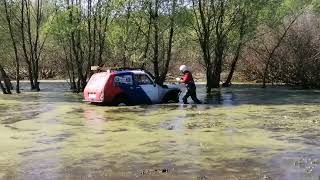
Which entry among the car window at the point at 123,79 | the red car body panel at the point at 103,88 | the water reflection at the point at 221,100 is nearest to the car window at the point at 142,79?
the car window at the point at 123,79

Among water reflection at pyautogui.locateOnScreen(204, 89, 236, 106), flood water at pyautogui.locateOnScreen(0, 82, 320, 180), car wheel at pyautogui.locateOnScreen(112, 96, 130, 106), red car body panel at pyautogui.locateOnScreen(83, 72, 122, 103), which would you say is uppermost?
red car body panel at pyautogui.locateOnScreen(83, 72, 122, 103)

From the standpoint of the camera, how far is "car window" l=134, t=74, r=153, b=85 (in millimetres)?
21516

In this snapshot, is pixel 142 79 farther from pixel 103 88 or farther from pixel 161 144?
pixel 161 144

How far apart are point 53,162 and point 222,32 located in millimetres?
25837

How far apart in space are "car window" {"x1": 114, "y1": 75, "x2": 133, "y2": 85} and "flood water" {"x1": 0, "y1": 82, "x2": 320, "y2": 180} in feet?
5.20

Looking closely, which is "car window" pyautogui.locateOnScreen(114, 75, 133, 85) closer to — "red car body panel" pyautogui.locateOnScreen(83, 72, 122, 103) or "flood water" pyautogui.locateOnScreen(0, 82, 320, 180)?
"red car body panel" pyautogui.locateOnScreen(83, 72, 122, 103)

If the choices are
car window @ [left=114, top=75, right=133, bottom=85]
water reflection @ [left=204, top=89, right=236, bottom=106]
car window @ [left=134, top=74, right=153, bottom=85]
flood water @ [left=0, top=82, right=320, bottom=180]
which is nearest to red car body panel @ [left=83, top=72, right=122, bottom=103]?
car window @ [left=114, top=75, right=133, bottom=85]

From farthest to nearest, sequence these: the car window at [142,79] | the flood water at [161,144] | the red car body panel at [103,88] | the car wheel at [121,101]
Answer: the car window at [142,79], the car wheel at [121,101], the red car body panel at [103,88], the flood water at [161,144]

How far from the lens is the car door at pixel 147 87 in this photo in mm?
21573

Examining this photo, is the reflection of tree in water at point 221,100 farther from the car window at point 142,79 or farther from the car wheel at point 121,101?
the car wheel at point 121,101

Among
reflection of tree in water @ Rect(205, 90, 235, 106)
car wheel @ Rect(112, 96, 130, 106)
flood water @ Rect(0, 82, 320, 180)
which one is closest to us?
flood water @ Rect(0, 82, 320, 180)

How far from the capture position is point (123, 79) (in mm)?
21141

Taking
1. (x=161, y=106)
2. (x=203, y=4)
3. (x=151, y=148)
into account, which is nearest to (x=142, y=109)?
(x=161, y=106)

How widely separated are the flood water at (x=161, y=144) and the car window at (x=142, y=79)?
210 centimetres
